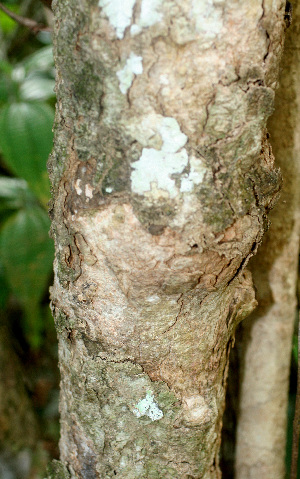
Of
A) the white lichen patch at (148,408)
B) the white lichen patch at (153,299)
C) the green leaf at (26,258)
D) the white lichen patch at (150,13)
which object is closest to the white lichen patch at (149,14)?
the white lichen patch at (150,13)

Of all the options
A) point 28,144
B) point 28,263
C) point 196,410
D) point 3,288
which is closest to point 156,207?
point 196,410

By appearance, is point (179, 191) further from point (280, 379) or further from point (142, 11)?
point (280, 379)

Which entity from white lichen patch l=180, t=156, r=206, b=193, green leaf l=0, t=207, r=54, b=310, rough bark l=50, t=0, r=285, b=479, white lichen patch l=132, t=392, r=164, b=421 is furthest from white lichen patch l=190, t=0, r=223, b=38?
green leaf l=0, t=207, r=54, b=310

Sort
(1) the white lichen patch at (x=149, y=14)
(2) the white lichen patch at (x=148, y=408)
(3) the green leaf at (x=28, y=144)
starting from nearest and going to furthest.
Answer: (1) the white lichen patch at (x=149, y=14) → (2) the white lichen patch at (x=148, y=408) → (3) the green leaf at (x=28, y=144)

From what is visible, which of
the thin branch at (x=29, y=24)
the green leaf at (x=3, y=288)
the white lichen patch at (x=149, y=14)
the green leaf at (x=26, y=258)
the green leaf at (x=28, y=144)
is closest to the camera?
the white lichen patch at (x=149, y=14)

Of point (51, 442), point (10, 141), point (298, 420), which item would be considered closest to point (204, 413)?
point (298, 420)

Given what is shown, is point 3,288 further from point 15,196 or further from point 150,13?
point 150,13

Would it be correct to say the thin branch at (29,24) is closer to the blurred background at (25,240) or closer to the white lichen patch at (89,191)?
the blurred background at (25,240)
